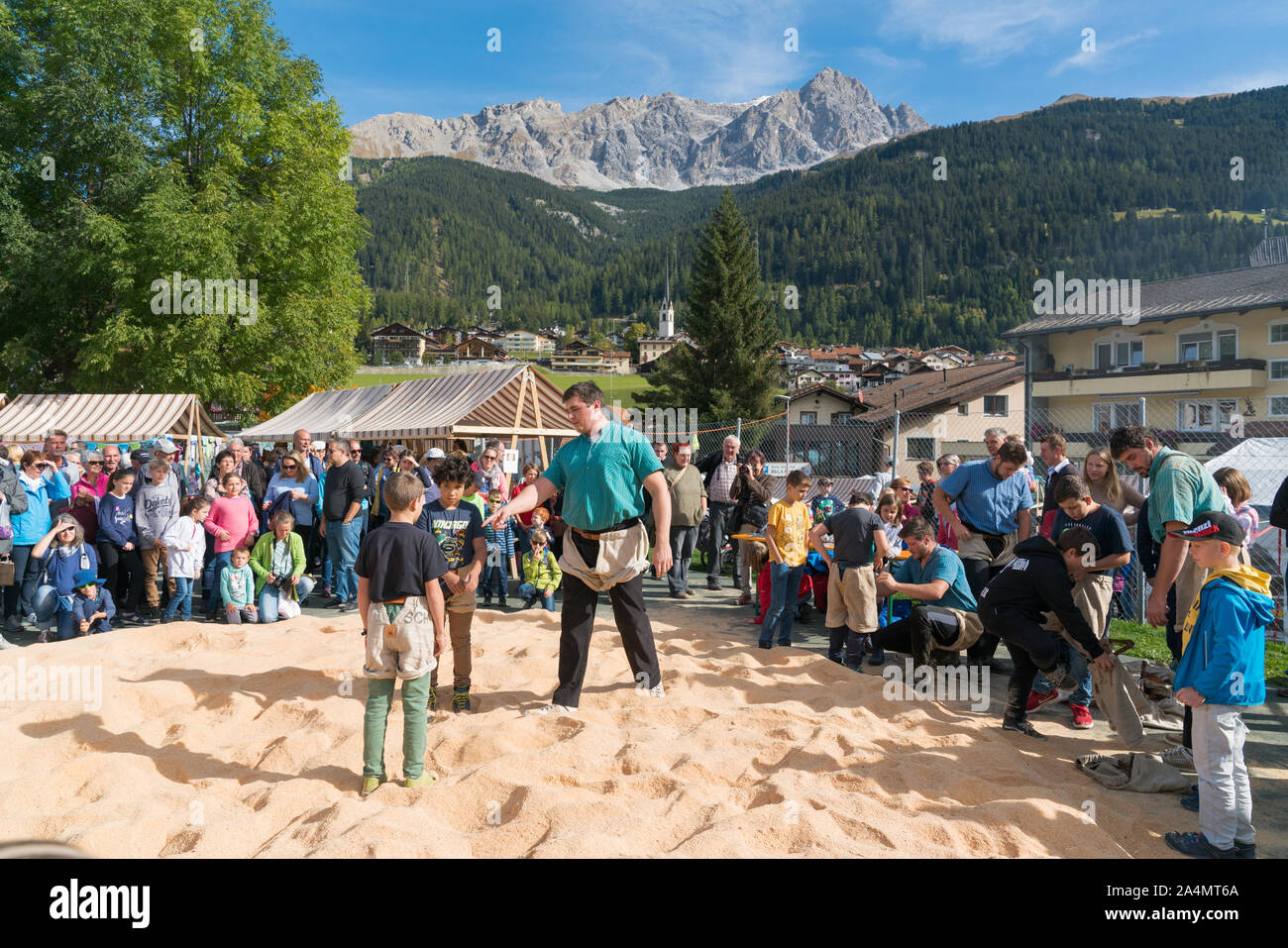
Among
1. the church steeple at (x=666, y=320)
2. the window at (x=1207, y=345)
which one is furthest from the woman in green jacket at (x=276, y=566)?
the church steeple at (x=666, y=320)

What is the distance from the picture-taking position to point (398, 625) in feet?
13.8

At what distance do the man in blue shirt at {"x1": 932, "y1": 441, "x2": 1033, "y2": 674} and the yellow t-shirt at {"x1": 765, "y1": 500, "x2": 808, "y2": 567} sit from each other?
50.5 inches

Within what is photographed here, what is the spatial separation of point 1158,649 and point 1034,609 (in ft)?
10.1

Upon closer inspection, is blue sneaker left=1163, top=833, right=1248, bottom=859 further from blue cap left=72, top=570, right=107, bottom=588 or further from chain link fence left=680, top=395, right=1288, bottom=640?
chain link fence left=680, top=395, right=1288, bottom=640

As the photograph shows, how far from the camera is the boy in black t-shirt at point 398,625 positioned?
4172 mm

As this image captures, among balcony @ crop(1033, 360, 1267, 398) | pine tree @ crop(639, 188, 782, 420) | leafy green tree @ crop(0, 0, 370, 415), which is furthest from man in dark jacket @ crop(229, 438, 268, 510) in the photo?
balcony @ crop(1033, 360, 1267, 398)

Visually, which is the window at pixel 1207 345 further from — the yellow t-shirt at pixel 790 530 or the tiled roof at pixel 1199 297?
the yellow t-shirt at pixel 790 530

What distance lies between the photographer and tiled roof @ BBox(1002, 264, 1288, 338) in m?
38.1

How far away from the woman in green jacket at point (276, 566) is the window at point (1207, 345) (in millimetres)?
43724

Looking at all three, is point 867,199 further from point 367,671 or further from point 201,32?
point 367,671

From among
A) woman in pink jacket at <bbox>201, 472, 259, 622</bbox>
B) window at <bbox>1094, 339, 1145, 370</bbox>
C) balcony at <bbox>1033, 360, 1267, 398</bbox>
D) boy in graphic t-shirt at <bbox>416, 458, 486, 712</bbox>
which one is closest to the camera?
boy in graphic t-shirt at <bbox>416, 458, 486, 712</bbox>

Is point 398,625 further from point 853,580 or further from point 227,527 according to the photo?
point 227,527

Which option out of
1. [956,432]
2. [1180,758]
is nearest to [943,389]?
[956,432]

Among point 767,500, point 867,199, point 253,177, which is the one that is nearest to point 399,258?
point 867,199
